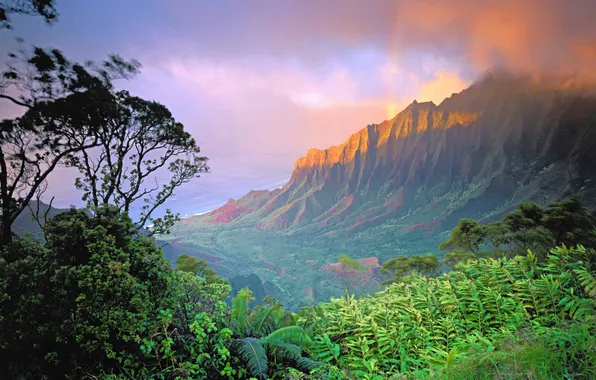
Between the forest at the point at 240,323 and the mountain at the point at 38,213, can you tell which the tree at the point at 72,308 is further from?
the mountain at the point at 38,213

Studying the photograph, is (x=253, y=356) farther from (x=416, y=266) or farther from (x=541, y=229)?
(x=416, y=266)

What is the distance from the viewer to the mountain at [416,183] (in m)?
74.1

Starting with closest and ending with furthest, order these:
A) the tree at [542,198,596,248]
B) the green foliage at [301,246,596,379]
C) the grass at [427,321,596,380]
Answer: the grass at [427,321,596,380] < the green foliage at [301,246,596,379] < the tree at [542,198,596,248]

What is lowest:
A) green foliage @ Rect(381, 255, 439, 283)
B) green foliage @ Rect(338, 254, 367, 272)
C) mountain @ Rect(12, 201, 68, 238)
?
green foliage @ Rect(338, 254, 367, 272)

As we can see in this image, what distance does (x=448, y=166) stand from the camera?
118000 millimetres

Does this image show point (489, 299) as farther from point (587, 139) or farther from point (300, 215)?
point (300, 215)

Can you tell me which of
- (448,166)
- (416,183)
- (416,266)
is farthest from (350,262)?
(448,166)

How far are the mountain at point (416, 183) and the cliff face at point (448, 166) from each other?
0.41 meters

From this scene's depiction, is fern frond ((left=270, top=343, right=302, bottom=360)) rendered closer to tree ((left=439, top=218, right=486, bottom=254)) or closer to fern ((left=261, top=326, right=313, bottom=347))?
fern ((left=261, top=326, right=313, bottom=347))

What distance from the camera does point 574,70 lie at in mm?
70500

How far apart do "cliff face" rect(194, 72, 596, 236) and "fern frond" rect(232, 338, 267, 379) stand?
65.7m

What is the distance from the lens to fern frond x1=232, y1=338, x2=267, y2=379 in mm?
3555

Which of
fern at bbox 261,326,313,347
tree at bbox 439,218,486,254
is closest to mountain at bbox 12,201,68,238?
fern at bbox 261,326,313,347

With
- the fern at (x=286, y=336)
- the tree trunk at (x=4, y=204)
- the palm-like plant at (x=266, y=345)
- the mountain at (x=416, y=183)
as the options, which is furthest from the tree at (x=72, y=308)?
the mountain at (x=416, y=183)
